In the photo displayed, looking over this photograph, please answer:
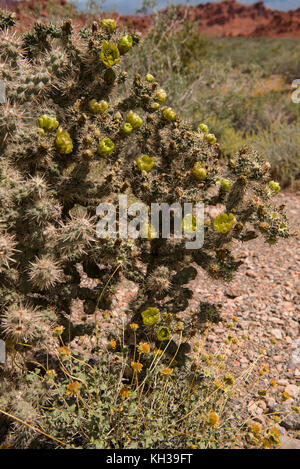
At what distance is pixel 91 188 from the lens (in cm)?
229

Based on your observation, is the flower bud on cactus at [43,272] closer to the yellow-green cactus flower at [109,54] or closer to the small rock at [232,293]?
the yellow-green cactus flower at [109,54]

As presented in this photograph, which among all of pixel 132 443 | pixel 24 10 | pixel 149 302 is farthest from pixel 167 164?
pixel 24 10

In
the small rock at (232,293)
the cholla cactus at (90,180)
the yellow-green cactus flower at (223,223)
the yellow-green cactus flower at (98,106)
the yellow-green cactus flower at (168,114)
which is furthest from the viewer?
the small rock at (232,293)

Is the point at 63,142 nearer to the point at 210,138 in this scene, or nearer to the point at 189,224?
the point at 189,224

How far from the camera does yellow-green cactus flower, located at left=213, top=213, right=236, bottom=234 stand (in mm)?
2203

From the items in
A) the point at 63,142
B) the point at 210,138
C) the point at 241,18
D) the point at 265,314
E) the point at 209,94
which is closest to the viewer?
the point at 63,142

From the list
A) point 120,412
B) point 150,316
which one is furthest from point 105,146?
point 120,412

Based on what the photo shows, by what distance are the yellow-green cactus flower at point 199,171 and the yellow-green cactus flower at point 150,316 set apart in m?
0.80

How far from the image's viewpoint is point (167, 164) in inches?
101

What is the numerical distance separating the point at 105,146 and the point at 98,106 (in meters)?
0.30

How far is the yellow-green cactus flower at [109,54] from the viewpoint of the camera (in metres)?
2.19

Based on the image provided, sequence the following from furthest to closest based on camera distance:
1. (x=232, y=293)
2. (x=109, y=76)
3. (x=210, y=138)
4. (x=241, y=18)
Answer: (x=241, y=18) < (x=232, y=293) < (x=210, y=138) < (x=109, y=76)

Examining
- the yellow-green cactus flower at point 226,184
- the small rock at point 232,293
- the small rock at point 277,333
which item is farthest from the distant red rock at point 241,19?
the yellow-green cactus flower at point 226,184
